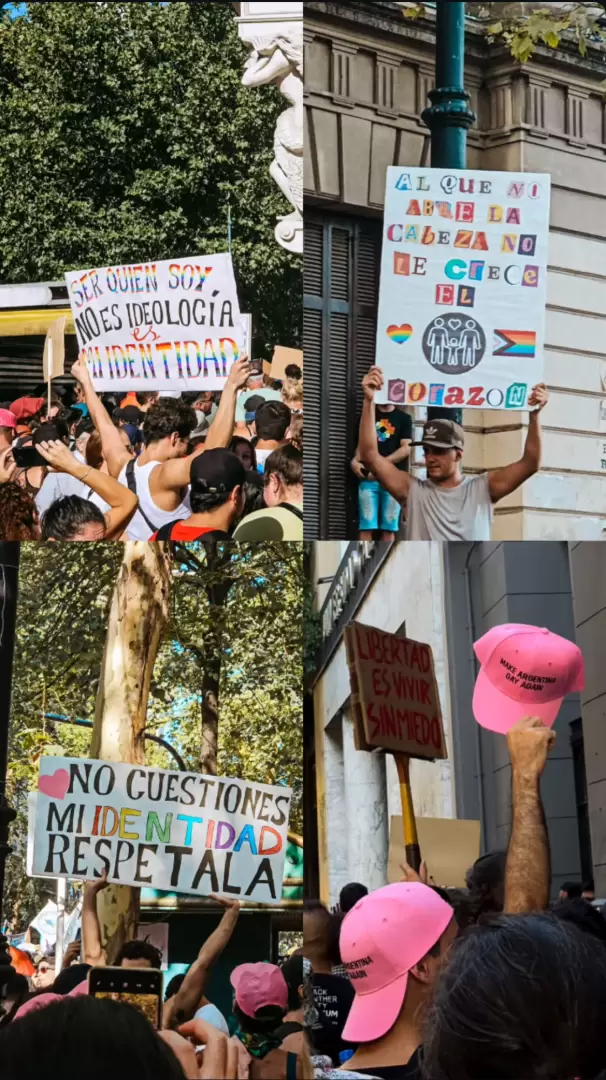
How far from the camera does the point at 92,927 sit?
7641 mm

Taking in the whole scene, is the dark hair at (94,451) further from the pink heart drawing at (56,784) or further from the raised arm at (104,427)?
the pink heart drawing at (56,784)

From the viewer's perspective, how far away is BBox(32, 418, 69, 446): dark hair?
812 cm

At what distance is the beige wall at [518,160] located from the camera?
25.2 feet

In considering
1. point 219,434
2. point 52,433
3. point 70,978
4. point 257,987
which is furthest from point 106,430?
point 257,987

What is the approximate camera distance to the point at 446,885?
7.10 meters

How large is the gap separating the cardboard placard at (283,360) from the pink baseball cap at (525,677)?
184 centimetres

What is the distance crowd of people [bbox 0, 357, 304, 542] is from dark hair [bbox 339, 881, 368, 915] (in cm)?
184

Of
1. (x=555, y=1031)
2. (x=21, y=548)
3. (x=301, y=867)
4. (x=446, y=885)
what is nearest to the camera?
(x=555, y=1031)

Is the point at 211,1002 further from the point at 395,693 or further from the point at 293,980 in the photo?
the point at 395,693

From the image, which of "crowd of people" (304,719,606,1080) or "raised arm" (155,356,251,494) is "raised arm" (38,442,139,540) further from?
"crowd of people" (304,719,606,1080)

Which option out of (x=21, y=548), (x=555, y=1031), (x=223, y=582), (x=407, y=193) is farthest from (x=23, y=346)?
(x=555, y=1031)

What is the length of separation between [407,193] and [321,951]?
157 inches

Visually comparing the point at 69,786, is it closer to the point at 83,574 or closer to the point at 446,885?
the point at 83,574

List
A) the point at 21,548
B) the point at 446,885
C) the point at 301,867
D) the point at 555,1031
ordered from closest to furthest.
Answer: the point at 555,1031 < the point at 446,885 < the point at 301,867 < the point at 21,548
